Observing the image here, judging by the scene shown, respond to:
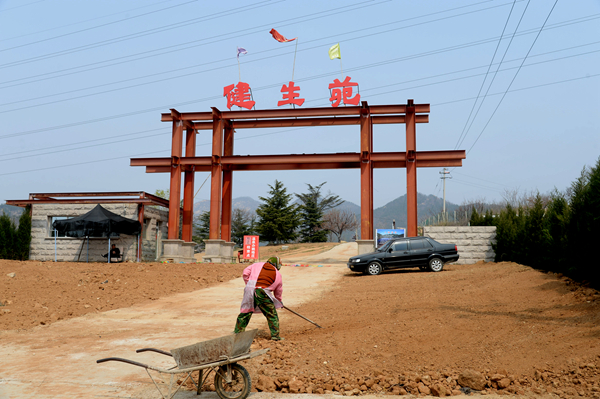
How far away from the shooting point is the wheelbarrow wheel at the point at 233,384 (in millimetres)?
5570

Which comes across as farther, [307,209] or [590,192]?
[307,209]

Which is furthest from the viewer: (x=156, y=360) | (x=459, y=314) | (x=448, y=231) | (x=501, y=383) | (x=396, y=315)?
(x=448, y=231)

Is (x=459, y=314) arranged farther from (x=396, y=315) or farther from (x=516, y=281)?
(x=516, y=281)

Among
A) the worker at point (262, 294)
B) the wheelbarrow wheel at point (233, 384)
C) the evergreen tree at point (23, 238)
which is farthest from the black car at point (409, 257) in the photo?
the evergreen tree at point (23, 238)

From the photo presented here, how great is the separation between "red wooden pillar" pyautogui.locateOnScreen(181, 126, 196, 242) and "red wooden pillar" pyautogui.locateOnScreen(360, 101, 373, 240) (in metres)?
10.5

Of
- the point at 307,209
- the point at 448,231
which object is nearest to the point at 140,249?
the point at 448,231

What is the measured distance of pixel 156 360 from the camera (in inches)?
294

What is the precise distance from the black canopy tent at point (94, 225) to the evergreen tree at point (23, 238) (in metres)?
2.63

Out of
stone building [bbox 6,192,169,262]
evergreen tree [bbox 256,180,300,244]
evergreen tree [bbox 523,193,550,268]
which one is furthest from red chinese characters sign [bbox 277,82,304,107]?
evergreen tree [bbox 256,180,300,244]

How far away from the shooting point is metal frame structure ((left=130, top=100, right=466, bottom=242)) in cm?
2511

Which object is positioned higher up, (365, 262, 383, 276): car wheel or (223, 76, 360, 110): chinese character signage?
(223, 76, 360, 110): chinese character signage

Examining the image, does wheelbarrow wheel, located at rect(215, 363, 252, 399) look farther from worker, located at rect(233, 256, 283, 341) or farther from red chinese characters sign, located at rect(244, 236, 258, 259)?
red chinese characters sign, located at rect(244, 236, 258, 259)

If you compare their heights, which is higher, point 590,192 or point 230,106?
point 230,106

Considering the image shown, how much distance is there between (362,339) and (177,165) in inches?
855
